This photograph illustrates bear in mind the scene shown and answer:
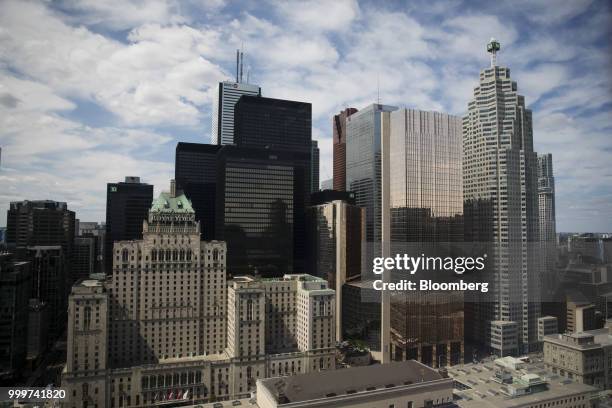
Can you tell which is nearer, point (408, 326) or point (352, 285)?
point (408, 326)

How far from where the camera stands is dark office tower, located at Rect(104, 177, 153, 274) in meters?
66.8

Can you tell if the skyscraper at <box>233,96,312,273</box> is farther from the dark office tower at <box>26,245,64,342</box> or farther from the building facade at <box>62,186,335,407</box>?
the dark office tower at <box>26,245,64,342</box>

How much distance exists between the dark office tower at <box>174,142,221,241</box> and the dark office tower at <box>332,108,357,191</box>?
967 inches

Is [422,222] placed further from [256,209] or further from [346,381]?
[256,209]

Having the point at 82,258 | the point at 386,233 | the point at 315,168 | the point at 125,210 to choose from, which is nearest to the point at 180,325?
the point at 386,233

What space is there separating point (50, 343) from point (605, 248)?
56.4 m

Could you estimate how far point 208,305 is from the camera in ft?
134

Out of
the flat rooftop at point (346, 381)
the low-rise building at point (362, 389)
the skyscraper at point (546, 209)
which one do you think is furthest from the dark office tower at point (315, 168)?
the low-rise building at point (362, 389)

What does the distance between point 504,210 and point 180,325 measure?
35.3 m

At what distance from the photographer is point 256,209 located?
55312 mm

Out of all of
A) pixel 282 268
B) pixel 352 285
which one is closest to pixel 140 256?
pixel 282 268

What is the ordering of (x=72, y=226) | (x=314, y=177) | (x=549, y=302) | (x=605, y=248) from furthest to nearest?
(x=314, y=177) → (x=72, y=226) → (x=549, y=302) → (x=605, y=248)

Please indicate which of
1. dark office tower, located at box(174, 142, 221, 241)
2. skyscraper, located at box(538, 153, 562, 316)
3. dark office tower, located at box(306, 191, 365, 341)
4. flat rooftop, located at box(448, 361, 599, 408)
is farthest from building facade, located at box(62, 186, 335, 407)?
dark office tower, located at box(174, 142, 221, 241)

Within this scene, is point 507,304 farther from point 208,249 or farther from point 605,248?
point 208,249
